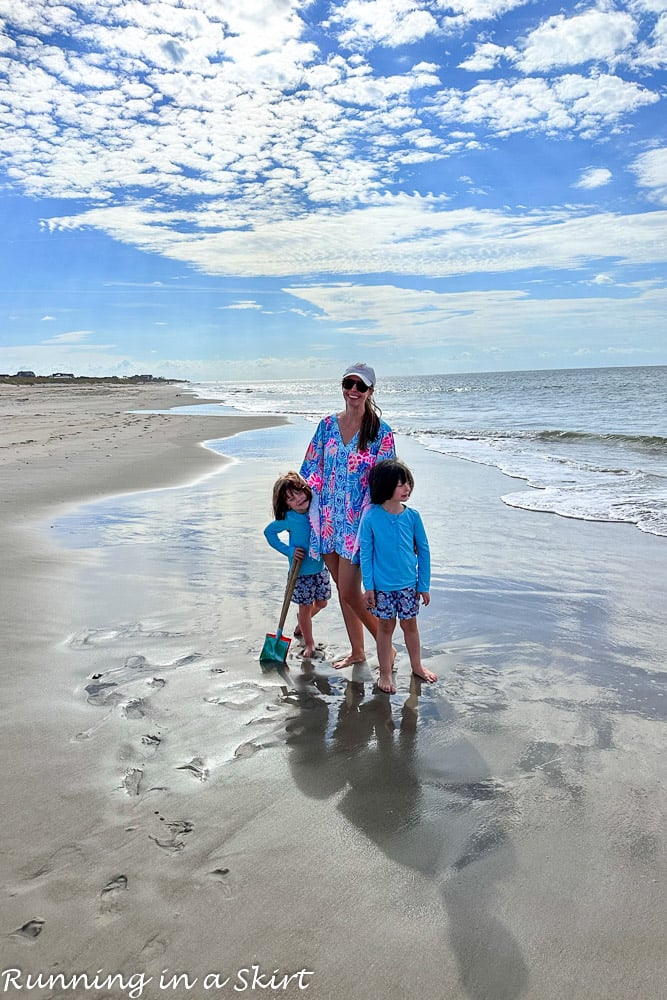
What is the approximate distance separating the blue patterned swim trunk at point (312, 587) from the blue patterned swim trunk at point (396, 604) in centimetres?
70

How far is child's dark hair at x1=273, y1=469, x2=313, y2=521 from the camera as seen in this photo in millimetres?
4445

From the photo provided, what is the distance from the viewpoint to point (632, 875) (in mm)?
2324

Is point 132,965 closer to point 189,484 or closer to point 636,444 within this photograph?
point 189,484

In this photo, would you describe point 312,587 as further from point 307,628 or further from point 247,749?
point 247,749

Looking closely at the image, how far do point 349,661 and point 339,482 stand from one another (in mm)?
1112

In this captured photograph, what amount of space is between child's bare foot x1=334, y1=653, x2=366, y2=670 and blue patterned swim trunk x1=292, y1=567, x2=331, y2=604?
0.45m

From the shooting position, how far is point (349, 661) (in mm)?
4270

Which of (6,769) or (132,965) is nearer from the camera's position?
(132,965)

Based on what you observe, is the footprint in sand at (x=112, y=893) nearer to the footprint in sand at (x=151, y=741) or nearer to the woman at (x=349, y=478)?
the footprint in sand at (x=151, y=741)

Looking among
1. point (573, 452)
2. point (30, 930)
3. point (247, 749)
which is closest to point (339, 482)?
point (247, 749)

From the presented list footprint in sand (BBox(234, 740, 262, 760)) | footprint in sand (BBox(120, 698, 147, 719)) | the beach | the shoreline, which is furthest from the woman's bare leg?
the shoreline

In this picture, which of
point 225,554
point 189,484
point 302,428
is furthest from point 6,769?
point 302,428

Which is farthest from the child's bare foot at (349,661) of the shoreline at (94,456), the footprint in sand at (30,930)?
the shoreline at (94,456)

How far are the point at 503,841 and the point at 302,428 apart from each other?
68.2ft
